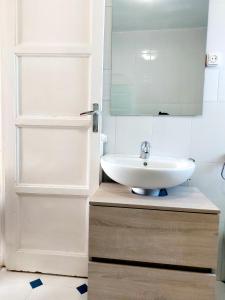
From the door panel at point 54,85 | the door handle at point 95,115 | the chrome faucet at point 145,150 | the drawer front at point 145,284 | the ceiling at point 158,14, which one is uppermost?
the ceiling at point 158,14

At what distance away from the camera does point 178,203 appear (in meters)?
1.17

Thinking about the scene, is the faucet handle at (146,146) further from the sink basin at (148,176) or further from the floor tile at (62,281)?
the floor tile at (62,281)

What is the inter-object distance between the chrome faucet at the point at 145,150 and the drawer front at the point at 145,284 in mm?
593

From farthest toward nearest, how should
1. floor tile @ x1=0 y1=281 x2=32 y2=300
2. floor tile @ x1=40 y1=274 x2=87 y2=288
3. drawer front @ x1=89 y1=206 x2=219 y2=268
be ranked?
floor tile @ x1=40 y1=274 x2=87 y2=288 < floor tile @ x1=0 y1=281 x2=32 y2=300 < drawer front @ x1=89 y1=206 x2=219 y2=268

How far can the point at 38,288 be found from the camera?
1.49 metres

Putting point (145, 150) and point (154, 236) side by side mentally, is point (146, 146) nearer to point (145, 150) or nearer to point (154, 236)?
point (145, 150)

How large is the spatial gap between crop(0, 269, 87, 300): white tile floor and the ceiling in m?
1.59

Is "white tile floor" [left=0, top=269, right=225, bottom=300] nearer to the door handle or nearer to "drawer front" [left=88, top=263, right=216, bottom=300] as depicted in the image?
"drawer front" [left=88, top=263, right=216, bottom=300]

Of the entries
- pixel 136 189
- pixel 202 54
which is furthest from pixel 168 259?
pixel 202 54

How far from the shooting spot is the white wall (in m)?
1.49

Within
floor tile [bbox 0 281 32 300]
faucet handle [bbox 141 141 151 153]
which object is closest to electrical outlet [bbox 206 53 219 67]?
faucet handle [bbox 141 141 151 153]

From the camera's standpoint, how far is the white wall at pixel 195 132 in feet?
4.89

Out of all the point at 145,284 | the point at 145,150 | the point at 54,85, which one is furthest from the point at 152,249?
the point at 54,85

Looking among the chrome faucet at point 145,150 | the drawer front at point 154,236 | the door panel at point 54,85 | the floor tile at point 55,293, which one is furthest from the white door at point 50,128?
the drawer front at point 154,236
